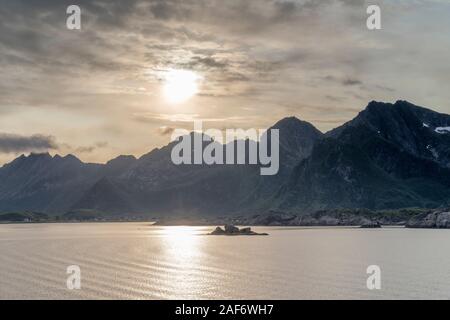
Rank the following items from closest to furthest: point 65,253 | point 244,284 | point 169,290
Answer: point 169,290, point 244,284, point 65,253

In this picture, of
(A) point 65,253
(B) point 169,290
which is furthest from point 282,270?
(A) point 65,253

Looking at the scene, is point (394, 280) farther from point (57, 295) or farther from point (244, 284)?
point (57, 295)

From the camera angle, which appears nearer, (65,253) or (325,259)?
(325,259)
